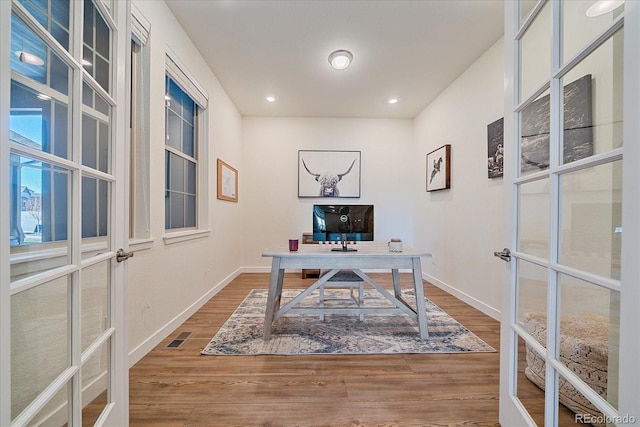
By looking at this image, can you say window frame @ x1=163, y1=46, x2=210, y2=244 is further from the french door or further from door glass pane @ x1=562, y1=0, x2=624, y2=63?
door glass pane @ x1=562, y1=0, x2=624, y2=63

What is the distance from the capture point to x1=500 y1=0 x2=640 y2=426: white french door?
2.25ft

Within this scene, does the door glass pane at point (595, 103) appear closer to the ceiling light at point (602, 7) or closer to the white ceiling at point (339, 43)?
the ceiling light at point (602, 7)

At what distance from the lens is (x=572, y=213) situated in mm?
927

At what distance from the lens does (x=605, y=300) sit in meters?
0.81

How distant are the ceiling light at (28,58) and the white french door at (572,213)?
160 centimetres

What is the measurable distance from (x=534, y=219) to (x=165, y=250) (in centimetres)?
247

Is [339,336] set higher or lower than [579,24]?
lower

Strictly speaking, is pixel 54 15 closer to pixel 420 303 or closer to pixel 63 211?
pixel 63 211

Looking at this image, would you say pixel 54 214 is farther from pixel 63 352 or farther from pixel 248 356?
pixel 248 356

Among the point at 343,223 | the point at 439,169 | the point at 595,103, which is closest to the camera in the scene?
the point at 595,103

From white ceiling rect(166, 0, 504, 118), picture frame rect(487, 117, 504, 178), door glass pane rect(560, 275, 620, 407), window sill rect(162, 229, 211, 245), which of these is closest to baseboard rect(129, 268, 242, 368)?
window sill rect(162, 229, 211, 245)

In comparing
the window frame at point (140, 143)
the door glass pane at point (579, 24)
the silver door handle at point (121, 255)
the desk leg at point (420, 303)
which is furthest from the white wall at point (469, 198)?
the window frame at point (140, 143)

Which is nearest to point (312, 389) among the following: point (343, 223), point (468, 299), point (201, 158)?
point (343, 223)

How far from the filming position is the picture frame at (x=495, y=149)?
2516 mm
